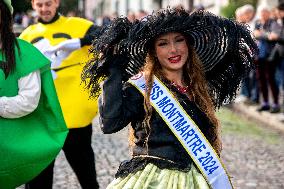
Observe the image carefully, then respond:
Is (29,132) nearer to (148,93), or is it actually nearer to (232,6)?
(148,93)

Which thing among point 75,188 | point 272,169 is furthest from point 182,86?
point 272,169

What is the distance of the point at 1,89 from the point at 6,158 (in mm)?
367

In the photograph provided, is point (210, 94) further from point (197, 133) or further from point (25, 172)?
point (25, 172)

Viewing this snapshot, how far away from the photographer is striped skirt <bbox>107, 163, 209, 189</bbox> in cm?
320

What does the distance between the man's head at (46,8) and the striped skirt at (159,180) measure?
83.7 inches

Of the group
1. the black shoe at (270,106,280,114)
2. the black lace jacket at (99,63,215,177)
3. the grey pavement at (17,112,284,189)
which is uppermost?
the black lace jacket at (99,63,215,177)

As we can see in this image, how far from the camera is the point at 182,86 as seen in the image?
3580 mm

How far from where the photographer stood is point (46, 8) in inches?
201

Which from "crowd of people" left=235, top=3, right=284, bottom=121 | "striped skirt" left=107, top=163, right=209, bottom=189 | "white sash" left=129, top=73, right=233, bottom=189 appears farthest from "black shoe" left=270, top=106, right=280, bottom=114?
"striped skirt" left=107, top=163, right=209, bottom=189

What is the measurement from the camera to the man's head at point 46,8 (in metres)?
5.10

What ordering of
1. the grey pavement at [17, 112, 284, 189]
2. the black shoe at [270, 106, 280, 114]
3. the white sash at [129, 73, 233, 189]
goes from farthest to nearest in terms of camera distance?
1. the black shoe at [270, 106, 280, 114]
2. the grey pavement at [17, 112, 284, 189]
3. the white sash at [129, 73, 233, 189]

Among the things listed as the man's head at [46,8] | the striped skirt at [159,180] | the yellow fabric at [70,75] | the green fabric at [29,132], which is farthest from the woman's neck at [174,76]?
the man's head at [46,8]

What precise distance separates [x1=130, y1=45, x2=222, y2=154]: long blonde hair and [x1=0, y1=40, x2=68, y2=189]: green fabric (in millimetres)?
597

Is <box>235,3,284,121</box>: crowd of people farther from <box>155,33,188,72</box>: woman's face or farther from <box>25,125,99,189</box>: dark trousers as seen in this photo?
<box>155,33,188,72</box>: woman's face
